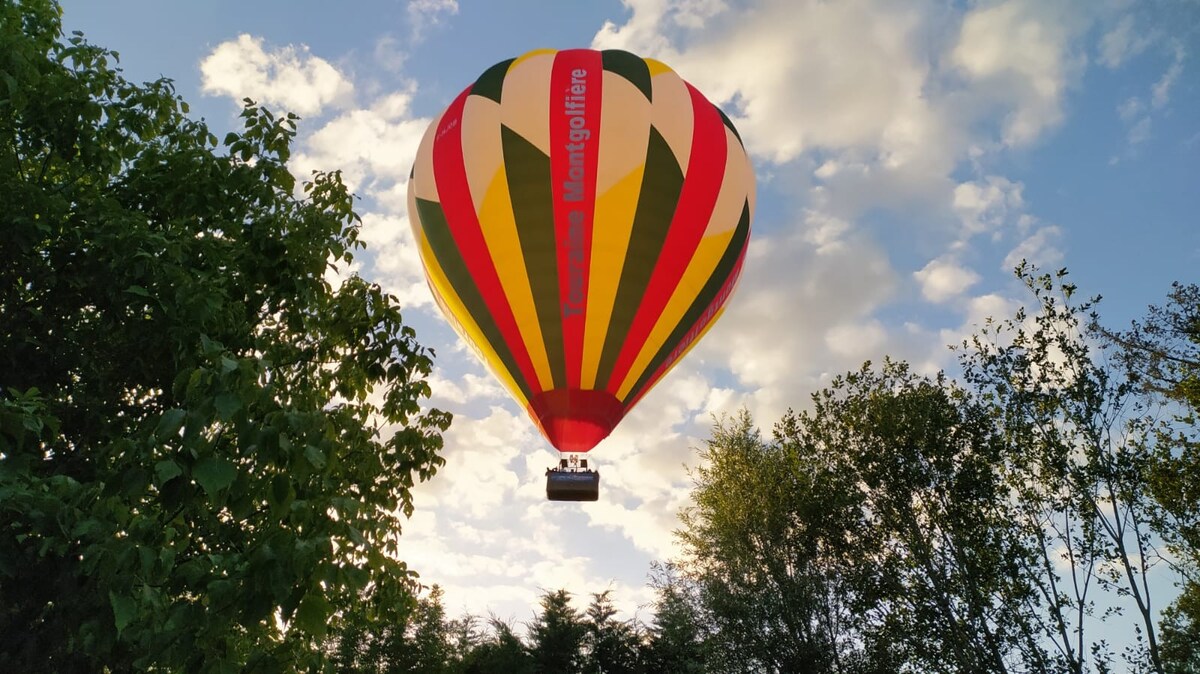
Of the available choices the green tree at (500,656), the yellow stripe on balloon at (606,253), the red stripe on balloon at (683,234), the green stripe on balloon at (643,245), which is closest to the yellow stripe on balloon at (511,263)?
the yellow stripe on balloon at (606,253)

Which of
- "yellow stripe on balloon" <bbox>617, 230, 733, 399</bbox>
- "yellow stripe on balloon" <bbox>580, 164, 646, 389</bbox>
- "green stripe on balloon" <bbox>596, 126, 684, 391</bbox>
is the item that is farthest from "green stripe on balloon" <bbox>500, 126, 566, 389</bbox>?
"yellow stripe on balloon" <bbox>617, 230, 733, 399</bbox>

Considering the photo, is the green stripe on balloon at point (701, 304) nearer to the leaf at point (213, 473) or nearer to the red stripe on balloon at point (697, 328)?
the red stripe on balloon at point (697, 328)

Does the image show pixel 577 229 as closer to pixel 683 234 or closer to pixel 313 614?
pixel 683 234

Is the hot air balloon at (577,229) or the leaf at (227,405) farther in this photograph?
the hot air balloon at (577,229)

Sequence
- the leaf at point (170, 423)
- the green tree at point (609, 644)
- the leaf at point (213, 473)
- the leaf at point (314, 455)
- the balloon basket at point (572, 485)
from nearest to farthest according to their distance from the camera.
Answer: the leaf at point (170, 423)
the leaf at point (213, 473)
the leaf at point (314, 455)
the balloon basket at point (572, 485)
the green tree at point (609, 644)

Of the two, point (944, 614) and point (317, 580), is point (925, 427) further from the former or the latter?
point (317, 580)

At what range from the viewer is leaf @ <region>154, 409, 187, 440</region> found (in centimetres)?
309

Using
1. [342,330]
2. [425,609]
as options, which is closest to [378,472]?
[342,330]

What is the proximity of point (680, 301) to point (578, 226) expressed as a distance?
3029 millimetres

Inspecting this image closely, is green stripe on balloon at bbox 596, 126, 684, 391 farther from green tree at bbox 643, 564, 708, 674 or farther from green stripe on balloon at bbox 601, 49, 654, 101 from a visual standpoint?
green tree at bbox 643, 564, 708, 674

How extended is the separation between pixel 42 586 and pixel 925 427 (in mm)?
21930

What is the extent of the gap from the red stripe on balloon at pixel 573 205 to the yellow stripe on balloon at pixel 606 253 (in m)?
0.14

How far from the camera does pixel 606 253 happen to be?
17.2m

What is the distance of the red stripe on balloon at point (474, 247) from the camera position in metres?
17.7
